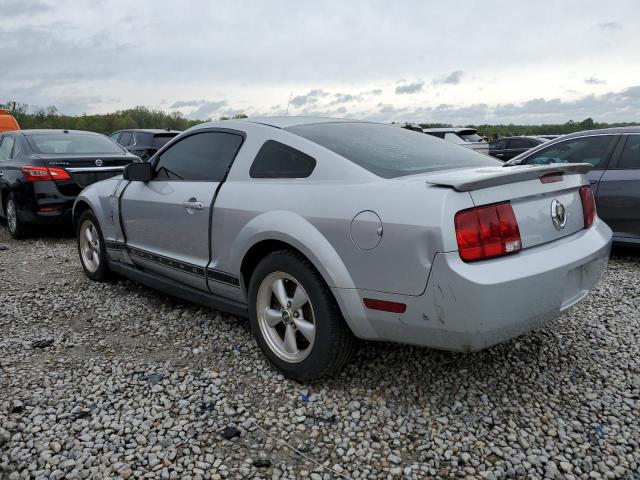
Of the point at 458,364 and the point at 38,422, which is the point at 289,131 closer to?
the point at 458,364

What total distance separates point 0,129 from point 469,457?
1254 centimetres

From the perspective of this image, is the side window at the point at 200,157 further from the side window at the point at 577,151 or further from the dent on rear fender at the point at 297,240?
the side window at the point at 577,151

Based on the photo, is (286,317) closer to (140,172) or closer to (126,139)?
(140,172)

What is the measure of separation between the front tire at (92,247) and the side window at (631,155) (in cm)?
530

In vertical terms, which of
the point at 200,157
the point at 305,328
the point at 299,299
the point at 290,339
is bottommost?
the point at 290,339

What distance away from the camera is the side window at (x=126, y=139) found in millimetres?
12258

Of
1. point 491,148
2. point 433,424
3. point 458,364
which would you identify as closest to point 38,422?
point 433,424

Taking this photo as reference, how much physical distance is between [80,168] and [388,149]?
16.7 feet

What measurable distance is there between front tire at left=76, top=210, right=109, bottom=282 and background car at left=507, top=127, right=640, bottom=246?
16.3 ft

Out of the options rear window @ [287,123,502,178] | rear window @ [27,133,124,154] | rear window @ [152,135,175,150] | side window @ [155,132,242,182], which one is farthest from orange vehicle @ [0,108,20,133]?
rear window @ [287,123,502,178]

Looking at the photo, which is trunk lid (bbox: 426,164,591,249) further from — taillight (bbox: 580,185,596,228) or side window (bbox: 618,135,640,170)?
side window (bbox: 618,135,640,170)

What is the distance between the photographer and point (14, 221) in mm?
7258

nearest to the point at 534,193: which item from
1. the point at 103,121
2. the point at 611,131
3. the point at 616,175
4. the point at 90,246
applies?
the point at 616,175

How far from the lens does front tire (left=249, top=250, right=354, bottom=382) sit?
2.76 meters
